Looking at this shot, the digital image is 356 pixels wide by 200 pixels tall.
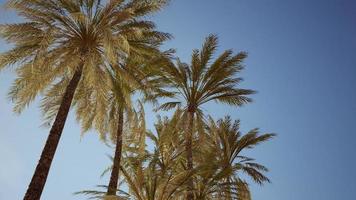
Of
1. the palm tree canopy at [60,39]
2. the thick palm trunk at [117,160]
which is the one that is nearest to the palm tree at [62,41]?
the palm tree canopy at [60,39]

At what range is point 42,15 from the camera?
505 inches

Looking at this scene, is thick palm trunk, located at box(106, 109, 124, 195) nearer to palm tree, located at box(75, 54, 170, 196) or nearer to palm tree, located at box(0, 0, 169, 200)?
palm tree, located at box(75, 54, 170, 196)

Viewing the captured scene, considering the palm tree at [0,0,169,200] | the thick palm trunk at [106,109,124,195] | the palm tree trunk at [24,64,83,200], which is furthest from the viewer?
the thick palm trunk at [106,109,124,195]

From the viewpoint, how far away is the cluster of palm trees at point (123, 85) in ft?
41.8

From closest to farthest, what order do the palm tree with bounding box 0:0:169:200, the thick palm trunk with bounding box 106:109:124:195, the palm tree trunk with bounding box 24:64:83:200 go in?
the palm tree trunk with bounding box 24:64:83:200
the palm tree with bounding box 0:0:169:200
the thick palm trunk with bounding box 106:109:124:195

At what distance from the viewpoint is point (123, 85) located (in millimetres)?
14320

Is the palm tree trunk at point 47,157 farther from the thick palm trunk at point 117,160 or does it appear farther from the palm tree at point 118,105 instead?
the thick palm trunk at point 117,160

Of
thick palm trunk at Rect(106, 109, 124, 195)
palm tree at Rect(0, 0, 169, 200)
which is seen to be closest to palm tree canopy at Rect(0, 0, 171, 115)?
palm tree at Rect(0, 0, 169, 200)

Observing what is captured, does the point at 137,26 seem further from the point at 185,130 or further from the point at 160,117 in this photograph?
the point at 160,117

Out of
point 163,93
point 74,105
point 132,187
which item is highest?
point 163,93

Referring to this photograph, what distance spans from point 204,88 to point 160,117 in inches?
197

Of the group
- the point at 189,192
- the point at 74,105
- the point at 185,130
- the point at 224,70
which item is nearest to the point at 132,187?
the point at 189,192

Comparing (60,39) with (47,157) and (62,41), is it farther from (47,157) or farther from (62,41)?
(47,157)

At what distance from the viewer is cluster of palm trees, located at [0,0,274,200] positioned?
41.8 feet
